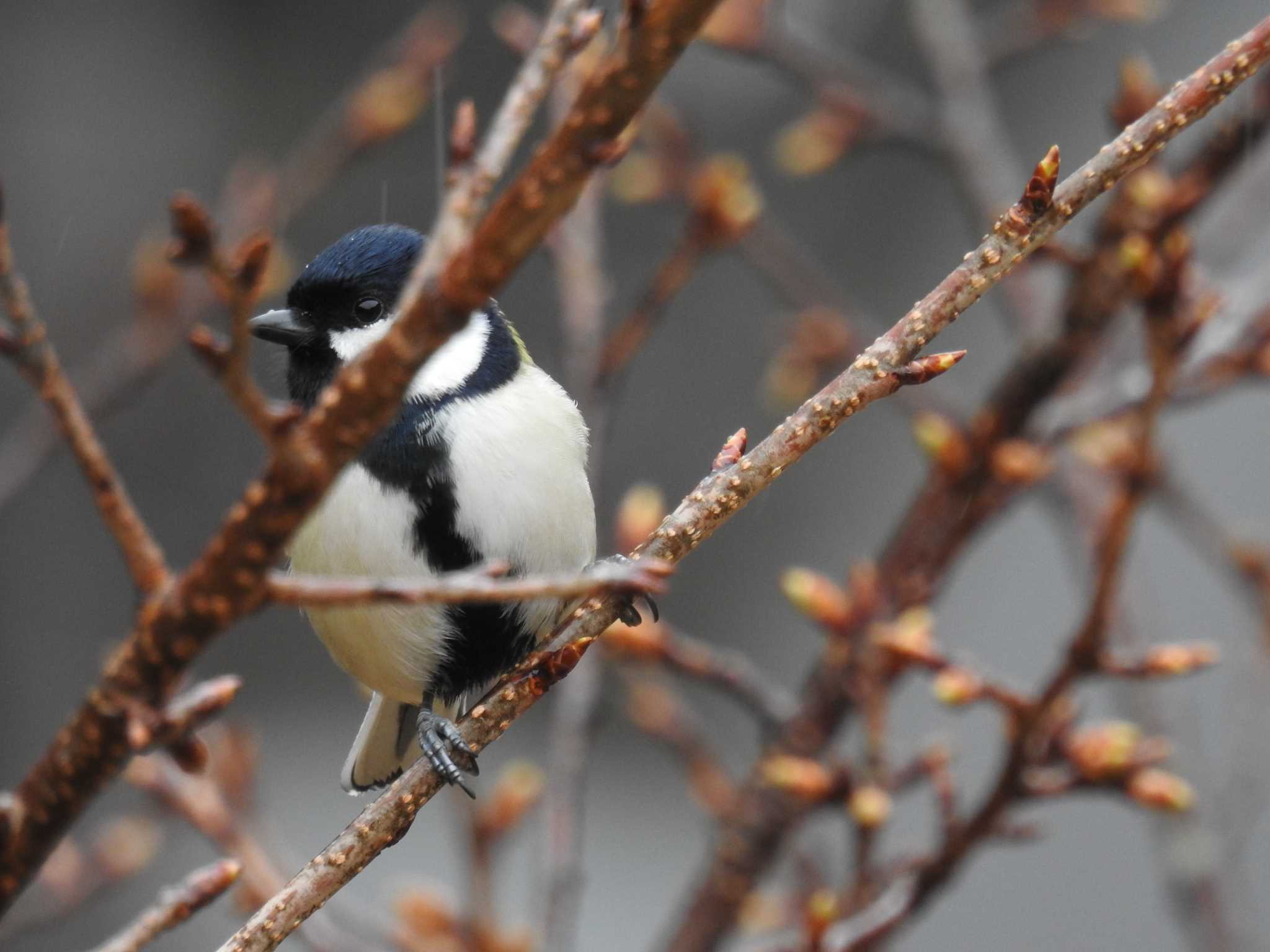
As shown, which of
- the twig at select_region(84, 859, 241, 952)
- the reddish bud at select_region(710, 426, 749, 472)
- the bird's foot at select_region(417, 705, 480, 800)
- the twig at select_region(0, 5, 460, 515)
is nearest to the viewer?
the twig at select_region(84, 859, 241, 952)

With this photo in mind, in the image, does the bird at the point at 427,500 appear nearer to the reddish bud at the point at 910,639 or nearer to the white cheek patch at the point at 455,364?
the white cheek patch at the point at 455,364

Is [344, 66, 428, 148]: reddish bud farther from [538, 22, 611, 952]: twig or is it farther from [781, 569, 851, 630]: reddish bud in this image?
[781, 569, 851, 630]: reddish bud

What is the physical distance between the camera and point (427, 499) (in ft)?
4.92

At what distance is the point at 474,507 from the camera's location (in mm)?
1513

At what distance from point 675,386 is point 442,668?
2312 millimetres

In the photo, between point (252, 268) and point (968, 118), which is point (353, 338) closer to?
point (252, 268)

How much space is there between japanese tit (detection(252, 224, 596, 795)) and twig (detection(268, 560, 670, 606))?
71 centimetres

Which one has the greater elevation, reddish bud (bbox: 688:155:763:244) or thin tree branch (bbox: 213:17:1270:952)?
reddish bud (bbox: 688:155:763:244)

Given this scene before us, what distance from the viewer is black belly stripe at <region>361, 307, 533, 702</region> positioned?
1503 mm

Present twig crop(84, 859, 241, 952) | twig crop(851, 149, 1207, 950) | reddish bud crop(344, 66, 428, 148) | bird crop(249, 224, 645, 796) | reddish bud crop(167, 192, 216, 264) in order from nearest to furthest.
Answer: reddish bud crop(167, 192, 216, 264) < twig crop(84, 859, 241, 952) < twig crop(851, 149, 1207, 950) < bird crop(249, 224, 645, 796) < reddish bud crop(344, 66, 428, 148)

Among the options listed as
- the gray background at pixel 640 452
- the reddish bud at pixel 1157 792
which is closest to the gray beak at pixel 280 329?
the reddish bud at pixel 1157 792

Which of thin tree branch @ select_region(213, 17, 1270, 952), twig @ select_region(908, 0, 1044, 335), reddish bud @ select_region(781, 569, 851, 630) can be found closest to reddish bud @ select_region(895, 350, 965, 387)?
thin tree branch @ select_region(213, 17, 1270, 952)

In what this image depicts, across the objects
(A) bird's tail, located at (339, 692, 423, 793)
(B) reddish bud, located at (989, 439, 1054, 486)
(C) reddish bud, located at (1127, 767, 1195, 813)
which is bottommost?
(A) bird's tail, located at (339, 692, 423, 793)

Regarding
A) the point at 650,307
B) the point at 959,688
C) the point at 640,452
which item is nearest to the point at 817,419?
the point at 959,688
